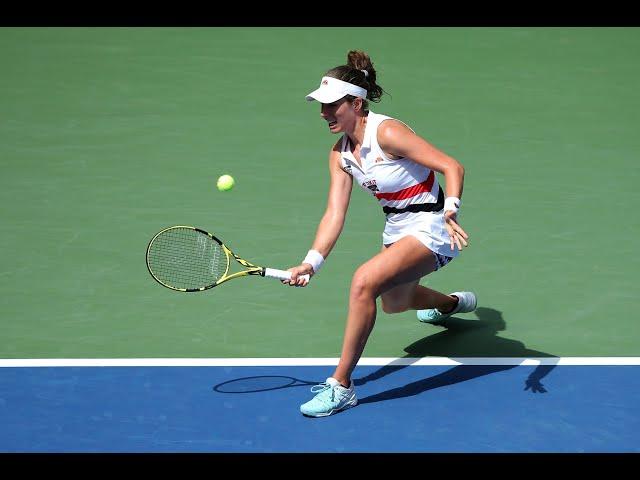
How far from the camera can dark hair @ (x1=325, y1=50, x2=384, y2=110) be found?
6406 millimetres

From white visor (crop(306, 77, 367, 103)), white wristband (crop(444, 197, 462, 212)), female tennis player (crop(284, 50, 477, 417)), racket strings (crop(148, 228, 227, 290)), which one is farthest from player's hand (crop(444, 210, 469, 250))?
racket strings (crop(148, 228, 227, 290))

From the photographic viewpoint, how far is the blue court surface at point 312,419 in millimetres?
5891

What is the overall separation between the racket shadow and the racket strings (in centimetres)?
62

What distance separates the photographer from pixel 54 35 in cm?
1254

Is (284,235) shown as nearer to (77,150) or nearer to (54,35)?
(77,150)

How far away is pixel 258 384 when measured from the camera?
657cm

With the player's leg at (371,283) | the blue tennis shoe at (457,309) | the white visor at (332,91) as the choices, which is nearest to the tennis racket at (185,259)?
the player's leg at (371,283)

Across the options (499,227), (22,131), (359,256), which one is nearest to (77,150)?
(22,131)

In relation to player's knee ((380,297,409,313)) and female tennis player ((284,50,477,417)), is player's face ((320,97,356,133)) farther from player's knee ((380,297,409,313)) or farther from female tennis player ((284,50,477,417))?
player's knee ((380,297,409,313))

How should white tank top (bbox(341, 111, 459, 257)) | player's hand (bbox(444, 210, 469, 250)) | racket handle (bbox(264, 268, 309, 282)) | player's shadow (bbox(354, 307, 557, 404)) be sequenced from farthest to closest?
1. player's shadow (bbox(354, 307, 557, 404))
2. white tank top (bbox(341, 111, 459, 257))
3. racket handle (bbox(264, 268, 309, 282))
4. player's hand (bbox(444, 210, 469, 250))

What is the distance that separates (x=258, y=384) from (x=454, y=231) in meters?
1.50

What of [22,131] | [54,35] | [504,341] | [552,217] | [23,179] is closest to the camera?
[504,341]

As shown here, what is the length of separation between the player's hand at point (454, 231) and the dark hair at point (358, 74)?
960 mm

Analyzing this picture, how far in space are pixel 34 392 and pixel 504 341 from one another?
2.83m
